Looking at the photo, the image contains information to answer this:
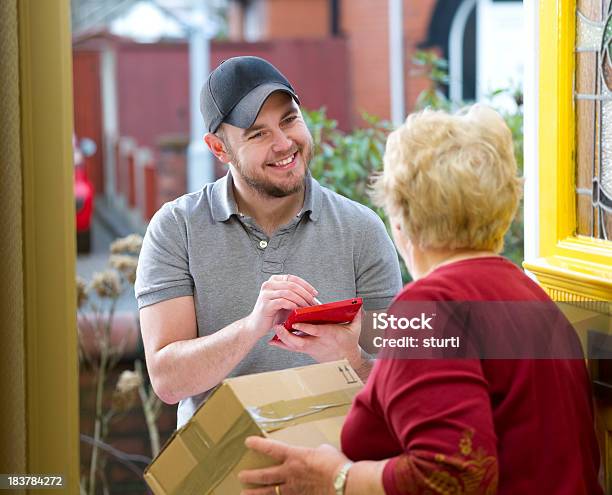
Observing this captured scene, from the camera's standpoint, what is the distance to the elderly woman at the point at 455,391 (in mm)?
1069

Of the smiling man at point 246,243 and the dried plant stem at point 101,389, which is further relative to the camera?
the dried plant stem at point 101,389

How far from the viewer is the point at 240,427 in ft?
4.10

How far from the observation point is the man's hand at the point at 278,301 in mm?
1461

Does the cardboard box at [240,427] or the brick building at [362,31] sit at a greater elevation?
the brick building at [362,31]

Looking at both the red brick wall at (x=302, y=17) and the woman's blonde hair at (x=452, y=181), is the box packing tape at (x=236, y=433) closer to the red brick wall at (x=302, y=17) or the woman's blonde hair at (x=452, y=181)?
the woman's blonde hair at (x=452, y=181)

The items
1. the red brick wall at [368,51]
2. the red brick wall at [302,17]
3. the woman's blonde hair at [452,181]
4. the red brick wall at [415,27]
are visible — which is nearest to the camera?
the woman's blonde hair at [452,181]

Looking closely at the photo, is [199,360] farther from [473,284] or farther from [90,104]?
[90,104]

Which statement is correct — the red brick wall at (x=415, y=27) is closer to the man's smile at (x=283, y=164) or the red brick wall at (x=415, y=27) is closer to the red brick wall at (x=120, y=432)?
the red brick wall at (x=120, y=432)

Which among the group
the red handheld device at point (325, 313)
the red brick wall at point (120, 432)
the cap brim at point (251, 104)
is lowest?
the red brick wall at point (120, 432)

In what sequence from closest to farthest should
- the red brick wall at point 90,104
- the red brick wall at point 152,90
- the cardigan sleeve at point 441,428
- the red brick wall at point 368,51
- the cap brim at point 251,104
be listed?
the cardigan sleeve at point 441,428, the cap brim at point 251,104, the red brick wall at point 368,51, the red brick wall at point 152,90, the red brick wall at point 90,104

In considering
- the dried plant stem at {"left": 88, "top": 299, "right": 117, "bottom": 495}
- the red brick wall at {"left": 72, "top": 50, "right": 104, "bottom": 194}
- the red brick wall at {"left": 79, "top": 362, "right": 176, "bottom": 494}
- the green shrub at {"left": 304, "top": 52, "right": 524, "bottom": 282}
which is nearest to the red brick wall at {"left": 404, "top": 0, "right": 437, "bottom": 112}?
the red brick wall at {"left": 72, "top": 50, "right": 104, "bottom": 194}

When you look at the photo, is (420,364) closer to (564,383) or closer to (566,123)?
(564,383)

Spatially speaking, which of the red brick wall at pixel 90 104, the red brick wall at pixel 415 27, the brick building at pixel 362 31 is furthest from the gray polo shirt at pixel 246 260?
the red brick wall at pixel 90 104

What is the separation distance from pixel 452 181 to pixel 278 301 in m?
0.42
